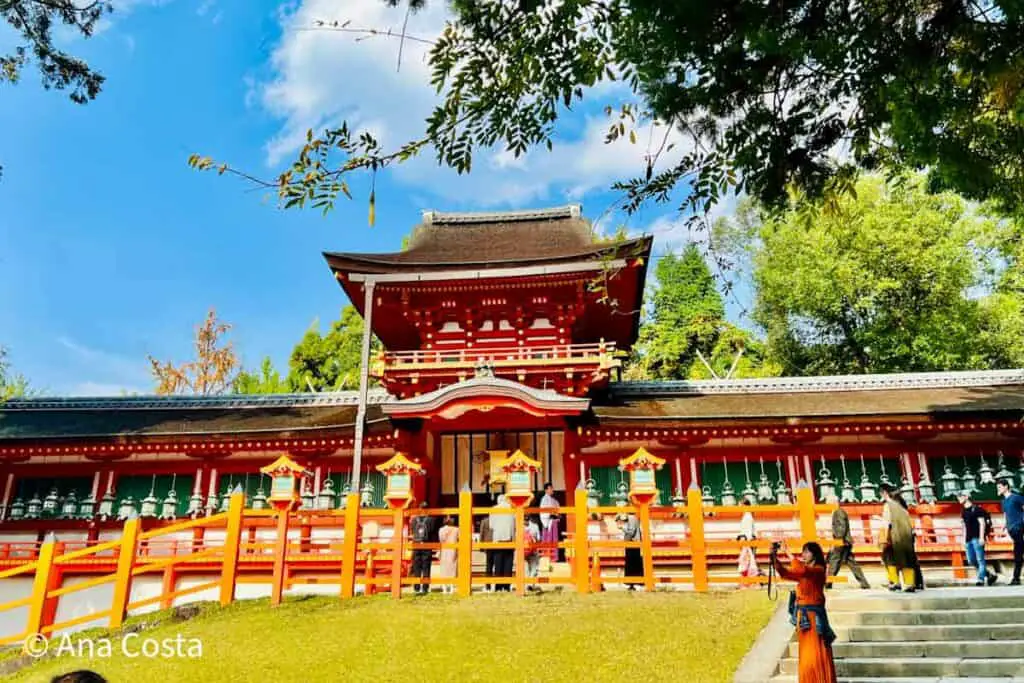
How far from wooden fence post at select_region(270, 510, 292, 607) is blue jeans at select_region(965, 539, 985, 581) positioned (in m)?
10.7

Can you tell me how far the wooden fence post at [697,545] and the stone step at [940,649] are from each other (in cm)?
270

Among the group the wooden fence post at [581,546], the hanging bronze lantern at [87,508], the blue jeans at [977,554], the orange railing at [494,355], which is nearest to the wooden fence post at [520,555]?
the wooden fence post at [581,546]

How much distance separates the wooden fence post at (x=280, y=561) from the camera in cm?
1041

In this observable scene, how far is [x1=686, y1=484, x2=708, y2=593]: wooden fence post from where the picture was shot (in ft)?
34.9

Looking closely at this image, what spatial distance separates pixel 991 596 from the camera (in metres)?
8.93

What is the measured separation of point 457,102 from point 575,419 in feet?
37.8

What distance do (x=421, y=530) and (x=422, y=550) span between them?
59 cm

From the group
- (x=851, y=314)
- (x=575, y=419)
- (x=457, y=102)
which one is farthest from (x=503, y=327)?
(x=851, y=314)

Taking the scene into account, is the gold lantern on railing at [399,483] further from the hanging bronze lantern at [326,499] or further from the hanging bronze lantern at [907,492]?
the hanging bronze lantern at [907,492]

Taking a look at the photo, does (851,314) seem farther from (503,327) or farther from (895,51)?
(895,51)

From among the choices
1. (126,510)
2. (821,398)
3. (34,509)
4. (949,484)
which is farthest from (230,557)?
(949,484)

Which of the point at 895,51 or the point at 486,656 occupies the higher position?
the point at 895,51

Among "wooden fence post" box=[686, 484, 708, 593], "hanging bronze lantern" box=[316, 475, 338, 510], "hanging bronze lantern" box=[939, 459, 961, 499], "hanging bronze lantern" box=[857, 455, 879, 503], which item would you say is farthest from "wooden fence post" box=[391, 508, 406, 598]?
"hanging bronze lantern" box=[939, 459, 961, 499]

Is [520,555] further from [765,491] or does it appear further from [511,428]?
[765,491]
